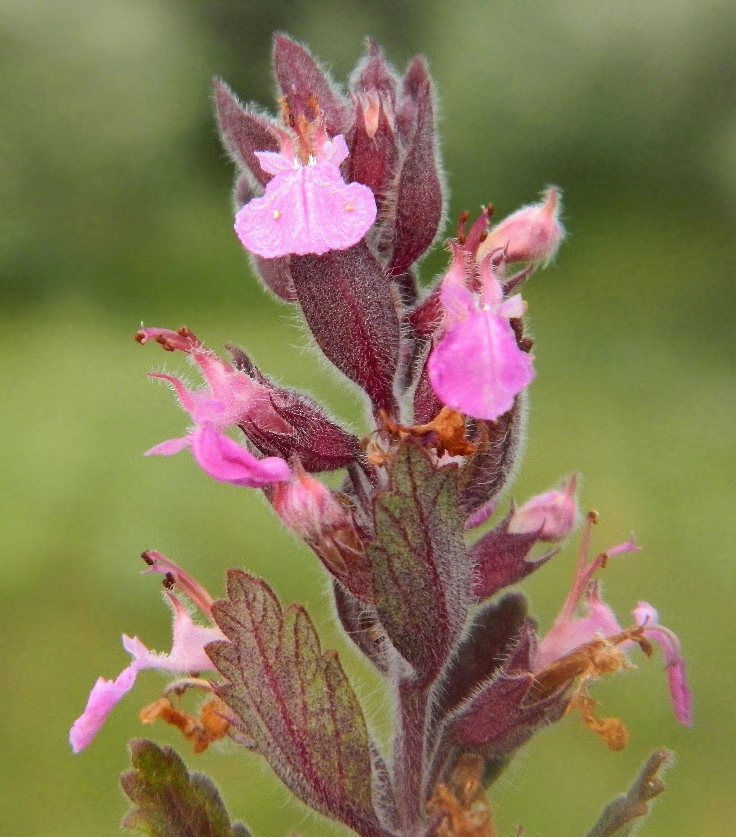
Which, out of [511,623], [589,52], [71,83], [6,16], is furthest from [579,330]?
[511,623]

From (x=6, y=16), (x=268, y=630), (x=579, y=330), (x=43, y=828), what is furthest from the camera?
(x=6, y=16)

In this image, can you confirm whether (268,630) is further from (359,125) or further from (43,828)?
(43,828)

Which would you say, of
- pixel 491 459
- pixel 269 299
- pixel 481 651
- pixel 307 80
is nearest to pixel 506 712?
pixel 481 651

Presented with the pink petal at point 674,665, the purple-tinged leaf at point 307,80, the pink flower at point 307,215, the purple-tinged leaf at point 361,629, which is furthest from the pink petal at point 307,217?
the pink petal at point 674,665

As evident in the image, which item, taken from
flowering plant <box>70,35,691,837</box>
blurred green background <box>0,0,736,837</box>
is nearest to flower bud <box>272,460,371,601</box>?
flowering plant <box>70,35,691,837</box>

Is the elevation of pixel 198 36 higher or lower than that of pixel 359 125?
higher

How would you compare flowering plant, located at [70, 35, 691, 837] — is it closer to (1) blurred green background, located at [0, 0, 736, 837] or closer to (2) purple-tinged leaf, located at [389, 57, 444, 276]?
(2) purple-tinged leaf, located at [389, 57, 444, 276]
